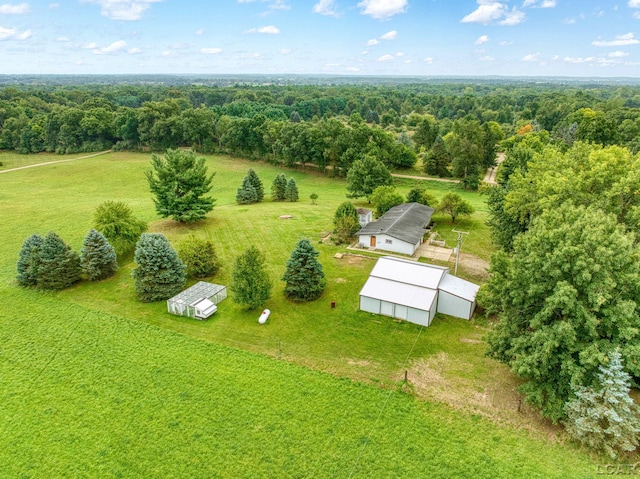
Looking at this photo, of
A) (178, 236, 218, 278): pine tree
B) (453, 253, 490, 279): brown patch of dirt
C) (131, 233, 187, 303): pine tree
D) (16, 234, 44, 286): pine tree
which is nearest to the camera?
(131, 233, 187, 303): pine tree

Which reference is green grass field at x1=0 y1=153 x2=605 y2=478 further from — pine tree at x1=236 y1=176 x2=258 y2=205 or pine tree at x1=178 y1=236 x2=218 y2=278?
pine tree at x1=236 y1=176 x2=258 y2=205

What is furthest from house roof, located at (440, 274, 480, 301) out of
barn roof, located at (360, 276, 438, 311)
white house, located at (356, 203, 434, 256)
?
white house, located at (356, 203, 434, 256)

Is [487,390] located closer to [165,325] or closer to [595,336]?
[595,336]

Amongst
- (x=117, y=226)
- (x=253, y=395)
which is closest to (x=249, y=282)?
(x=253, y=395)

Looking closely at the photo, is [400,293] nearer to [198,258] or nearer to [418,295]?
[418,295]

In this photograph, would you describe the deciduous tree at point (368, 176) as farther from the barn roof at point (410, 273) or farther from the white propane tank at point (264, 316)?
the white propane tank at point (264, 316)

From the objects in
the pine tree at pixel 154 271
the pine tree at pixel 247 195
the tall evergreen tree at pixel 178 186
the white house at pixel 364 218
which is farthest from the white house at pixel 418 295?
the pine tree at pixel 247 195
